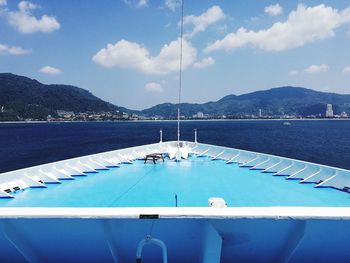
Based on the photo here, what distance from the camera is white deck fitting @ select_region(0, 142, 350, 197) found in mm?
11000

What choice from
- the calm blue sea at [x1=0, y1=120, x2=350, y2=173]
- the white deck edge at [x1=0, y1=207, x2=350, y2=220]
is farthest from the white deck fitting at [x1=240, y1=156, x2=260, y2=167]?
the calm blue sea at [x1=0, y1=120, x2=350, y2=173]

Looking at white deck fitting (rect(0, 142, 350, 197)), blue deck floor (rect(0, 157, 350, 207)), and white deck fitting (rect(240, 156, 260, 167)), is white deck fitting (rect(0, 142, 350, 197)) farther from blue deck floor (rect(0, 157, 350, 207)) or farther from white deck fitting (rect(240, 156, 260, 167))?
blue deck floor (rect(0, 157, 350, 207))

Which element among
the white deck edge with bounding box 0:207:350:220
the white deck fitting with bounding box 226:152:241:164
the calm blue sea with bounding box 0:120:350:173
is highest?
the white deck edge with bounding box 0:207:350:220

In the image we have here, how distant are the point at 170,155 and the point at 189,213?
48.0 feet

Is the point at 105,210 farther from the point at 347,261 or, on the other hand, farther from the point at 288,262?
the point at 347,261

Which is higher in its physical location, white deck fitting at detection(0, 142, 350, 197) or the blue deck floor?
white deck fitting at detection(0, 142, 350, 197)

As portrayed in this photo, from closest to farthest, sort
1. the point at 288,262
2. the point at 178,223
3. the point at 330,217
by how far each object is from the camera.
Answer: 1. the point at 330,217
2. the point at 178,223
3. the point at 288,262

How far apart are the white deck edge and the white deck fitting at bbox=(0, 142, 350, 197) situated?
7.33 m

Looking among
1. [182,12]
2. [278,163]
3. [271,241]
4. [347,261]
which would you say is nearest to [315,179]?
[278,163]

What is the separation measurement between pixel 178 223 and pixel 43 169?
1073 cm

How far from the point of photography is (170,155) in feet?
59.8

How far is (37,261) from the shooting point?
14.9ft

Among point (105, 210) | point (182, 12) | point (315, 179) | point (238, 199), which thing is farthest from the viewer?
point (182, 12)

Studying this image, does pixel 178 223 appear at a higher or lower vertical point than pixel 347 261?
higher
